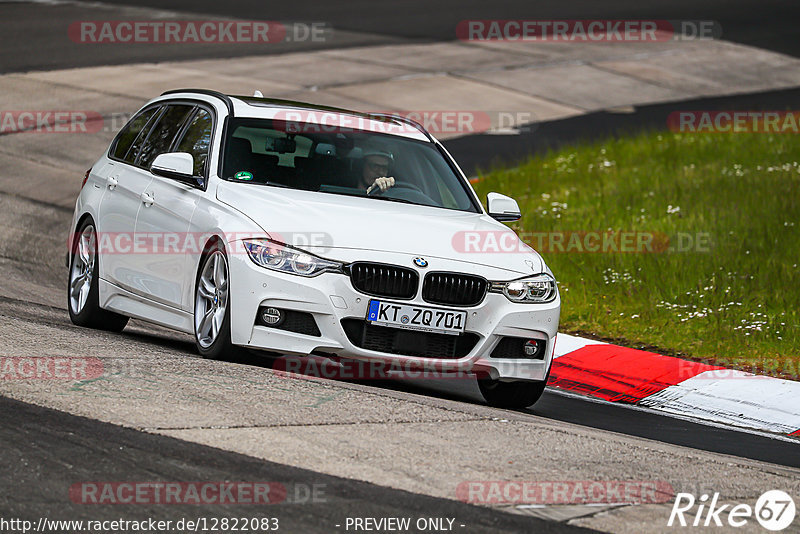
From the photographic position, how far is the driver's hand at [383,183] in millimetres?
9078

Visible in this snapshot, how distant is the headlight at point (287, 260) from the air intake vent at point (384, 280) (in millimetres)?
125

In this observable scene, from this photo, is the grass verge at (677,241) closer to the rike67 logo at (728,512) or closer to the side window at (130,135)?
the side window at (130,135)

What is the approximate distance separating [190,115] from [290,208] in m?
1.85

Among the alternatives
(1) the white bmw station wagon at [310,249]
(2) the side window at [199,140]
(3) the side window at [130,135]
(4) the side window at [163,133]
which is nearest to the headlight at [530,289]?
(1) the white bmw station wagon at [310,249]

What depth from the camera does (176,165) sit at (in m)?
8.68

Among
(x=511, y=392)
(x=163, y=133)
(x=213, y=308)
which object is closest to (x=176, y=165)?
(x=213, y=308)

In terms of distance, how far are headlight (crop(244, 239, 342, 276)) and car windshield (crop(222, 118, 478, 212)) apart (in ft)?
3.21

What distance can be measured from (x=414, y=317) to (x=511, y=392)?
121cm

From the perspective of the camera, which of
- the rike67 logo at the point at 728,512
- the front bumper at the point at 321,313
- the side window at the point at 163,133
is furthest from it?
the side window at the point at 163,133

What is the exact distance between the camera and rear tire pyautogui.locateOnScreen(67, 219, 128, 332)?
985 centimetres

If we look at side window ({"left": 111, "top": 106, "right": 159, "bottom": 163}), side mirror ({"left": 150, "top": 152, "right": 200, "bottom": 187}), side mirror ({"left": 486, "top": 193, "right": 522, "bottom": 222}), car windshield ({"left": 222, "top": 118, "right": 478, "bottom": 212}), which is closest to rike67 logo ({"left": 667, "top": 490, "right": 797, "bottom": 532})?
side mirror ({"left": 486, "top": 193, "right": 522, "bottom": 222})

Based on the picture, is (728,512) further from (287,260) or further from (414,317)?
(287,260)

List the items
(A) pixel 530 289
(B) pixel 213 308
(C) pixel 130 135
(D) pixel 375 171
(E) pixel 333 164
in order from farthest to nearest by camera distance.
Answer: (C) pixel 130 135, (D) pixel 375 171, (E) pixel 333 164, (A) pixel 530 289, (B) pixel 213 308

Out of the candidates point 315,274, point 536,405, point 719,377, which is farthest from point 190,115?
point 719,377
